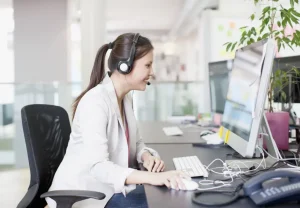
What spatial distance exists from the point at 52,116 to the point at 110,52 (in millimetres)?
417

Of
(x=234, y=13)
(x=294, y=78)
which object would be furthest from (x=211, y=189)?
(x=234, y=13)

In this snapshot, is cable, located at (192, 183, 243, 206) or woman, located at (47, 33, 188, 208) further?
woman, located at (47, 33, 188, 208)

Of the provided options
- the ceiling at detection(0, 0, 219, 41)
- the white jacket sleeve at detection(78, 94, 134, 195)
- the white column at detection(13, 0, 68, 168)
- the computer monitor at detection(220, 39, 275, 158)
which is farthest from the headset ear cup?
the white column at detection(13, 0, 68, 168)

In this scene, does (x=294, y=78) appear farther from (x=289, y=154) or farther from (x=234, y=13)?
(x=234, y=13)

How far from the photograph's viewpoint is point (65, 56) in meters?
5.25

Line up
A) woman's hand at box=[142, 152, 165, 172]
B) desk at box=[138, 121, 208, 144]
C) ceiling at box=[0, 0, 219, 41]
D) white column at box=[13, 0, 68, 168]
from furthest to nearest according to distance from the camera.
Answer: ceiling at box=[0, 0, 219, 41] → white column at box=[13, 0, 68, 168] → desk at box=[138, 121, 208, 144] → woman's hand at box=[142, 152, 165, 172]

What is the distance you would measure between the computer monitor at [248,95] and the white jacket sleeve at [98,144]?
1.48ft

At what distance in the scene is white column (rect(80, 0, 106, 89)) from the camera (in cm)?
389

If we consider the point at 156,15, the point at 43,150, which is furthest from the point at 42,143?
the point at 156,15

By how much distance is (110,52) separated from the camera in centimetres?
151

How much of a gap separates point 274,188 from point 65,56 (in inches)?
189

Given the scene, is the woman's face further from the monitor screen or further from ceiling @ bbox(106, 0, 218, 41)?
ceiling @ bbox(106, 0, 218, 41)

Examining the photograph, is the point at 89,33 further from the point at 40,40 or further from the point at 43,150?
the point at 43,150

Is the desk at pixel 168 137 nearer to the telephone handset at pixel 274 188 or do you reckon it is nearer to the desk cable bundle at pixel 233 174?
the desk cable bundle at pixel 233 174
